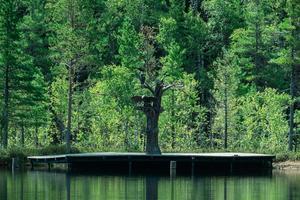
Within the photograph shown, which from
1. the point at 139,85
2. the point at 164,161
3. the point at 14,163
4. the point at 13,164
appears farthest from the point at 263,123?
the point at 13,164

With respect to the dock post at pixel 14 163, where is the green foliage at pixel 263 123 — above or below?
above

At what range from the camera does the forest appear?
5631 cm

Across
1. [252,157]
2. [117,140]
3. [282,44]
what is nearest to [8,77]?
[117,140]

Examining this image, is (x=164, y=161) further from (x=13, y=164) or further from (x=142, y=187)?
(x=142, y=187)

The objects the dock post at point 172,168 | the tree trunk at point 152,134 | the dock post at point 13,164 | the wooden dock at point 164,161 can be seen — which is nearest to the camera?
the dock post at point 172,168

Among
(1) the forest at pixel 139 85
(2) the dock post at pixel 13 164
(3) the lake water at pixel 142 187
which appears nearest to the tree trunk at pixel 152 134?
(1) the forest at pixel 139 85

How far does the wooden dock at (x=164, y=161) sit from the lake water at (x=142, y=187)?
87.2 inches

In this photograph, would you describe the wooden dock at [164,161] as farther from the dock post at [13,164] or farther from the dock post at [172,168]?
the dock post at [13,164]

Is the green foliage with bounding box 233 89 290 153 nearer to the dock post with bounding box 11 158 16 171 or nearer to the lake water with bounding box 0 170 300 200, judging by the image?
the lake water with bounding box 0 170 300 200

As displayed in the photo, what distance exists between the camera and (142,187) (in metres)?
41.6

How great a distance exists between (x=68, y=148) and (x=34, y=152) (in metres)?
2.78

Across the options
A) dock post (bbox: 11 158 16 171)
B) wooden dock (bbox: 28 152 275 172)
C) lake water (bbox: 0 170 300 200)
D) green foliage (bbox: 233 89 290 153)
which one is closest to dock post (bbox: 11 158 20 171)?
dock post (bbox: 11 158 16 171)

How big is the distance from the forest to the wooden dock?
4.67 ft

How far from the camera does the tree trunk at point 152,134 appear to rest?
54.1 metres
